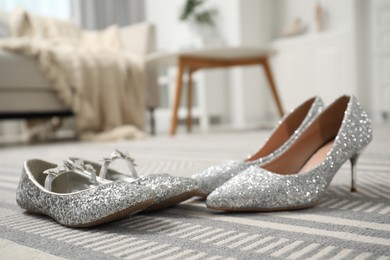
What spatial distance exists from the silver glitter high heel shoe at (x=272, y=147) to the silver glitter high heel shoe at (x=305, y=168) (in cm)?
2

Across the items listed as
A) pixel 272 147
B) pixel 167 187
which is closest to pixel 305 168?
pixel 272 147

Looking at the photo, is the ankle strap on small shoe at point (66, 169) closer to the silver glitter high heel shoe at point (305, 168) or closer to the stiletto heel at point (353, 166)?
the silver glitter high heel shoe at point (305, 168)

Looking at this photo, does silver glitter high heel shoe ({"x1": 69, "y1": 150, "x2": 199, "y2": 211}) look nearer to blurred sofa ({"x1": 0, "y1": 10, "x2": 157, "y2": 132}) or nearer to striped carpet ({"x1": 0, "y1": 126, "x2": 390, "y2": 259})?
striped carpet ({"x1": 0, "y1": 126, "x2": 390, "y2": 259})

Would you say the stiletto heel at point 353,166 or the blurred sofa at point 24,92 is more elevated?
the blurred sofa at point 24,92

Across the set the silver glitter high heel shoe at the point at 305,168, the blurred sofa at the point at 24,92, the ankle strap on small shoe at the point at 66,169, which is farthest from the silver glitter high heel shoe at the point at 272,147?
the blurred sofa at the point at 24,92

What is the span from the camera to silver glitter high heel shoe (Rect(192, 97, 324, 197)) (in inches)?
23.0

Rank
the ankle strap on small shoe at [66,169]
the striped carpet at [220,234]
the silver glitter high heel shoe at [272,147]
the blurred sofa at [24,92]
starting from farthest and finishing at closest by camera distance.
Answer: the blurred sofa at [24,92] → the silver glitter high heel shoe at [272,147] → the ankle strap on small shoe at [66,169] → the striped carpet at [220,234]

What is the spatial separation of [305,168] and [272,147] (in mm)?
60

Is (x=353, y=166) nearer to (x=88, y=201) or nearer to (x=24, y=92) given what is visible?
(x=88, y=201)

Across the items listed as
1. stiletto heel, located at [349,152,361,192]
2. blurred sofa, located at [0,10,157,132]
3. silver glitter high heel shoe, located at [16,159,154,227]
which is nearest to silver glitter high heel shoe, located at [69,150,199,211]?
silver glitter high heel shoe, located at [16,159,154,227]

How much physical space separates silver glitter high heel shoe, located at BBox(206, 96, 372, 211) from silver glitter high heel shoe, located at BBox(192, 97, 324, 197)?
0.05ft

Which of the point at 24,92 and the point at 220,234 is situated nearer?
the point at 220,234

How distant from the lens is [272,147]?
684 millimetres

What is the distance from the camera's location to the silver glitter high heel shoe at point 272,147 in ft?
1.92
